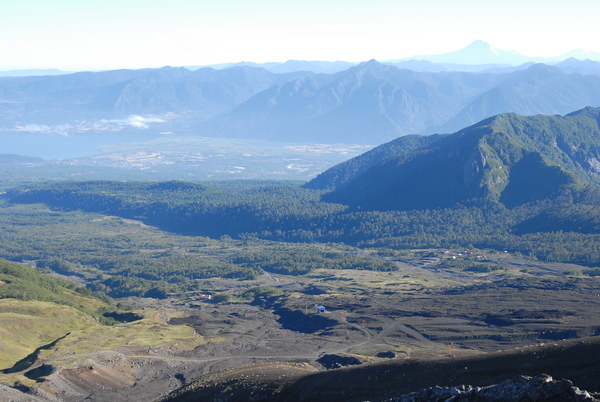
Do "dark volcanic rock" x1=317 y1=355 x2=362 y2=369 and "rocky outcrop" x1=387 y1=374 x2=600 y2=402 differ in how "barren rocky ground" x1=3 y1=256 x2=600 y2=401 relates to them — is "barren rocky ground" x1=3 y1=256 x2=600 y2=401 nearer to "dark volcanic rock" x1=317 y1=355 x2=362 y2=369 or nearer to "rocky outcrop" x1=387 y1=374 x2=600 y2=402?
"dark volcanic rock" x1=317 y1=355 x2=362 y2=369

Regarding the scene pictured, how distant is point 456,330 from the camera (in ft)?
378

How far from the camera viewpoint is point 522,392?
4162 cm

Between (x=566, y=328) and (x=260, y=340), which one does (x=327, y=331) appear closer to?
(x=260, y=340)

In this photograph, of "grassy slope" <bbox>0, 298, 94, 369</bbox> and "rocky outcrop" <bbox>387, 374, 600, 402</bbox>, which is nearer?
"rocky outcrop" <bbox>387, 374, 600, 402</bbox>

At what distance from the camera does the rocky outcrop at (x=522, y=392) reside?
40250 millimetres

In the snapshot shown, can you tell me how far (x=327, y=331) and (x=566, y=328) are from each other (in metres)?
35.8

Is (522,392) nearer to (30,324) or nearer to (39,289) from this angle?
(30,324)

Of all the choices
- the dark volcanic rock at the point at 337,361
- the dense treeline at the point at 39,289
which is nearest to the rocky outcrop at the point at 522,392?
the dark volcanic rock at the point at 337,361

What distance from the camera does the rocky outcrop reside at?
132 feet

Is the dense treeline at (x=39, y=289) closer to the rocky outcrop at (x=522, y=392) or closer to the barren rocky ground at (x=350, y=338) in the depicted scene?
the barren rocky ground at (x=350, y=338)

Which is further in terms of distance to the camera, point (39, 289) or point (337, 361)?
point (39, 289)

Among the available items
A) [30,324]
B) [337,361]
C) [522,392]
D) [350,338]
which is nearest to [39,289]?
[30,324]

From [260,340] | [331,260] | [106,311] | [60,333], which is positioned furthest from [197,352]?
[331,260]

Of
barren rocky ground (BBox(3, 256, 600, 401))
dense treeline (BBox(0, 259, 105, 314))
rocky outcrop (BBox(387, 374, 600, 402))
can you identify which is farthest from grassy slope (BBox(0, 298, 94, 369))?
rocky outcrop (BBox(387, 374, 600, 402))
